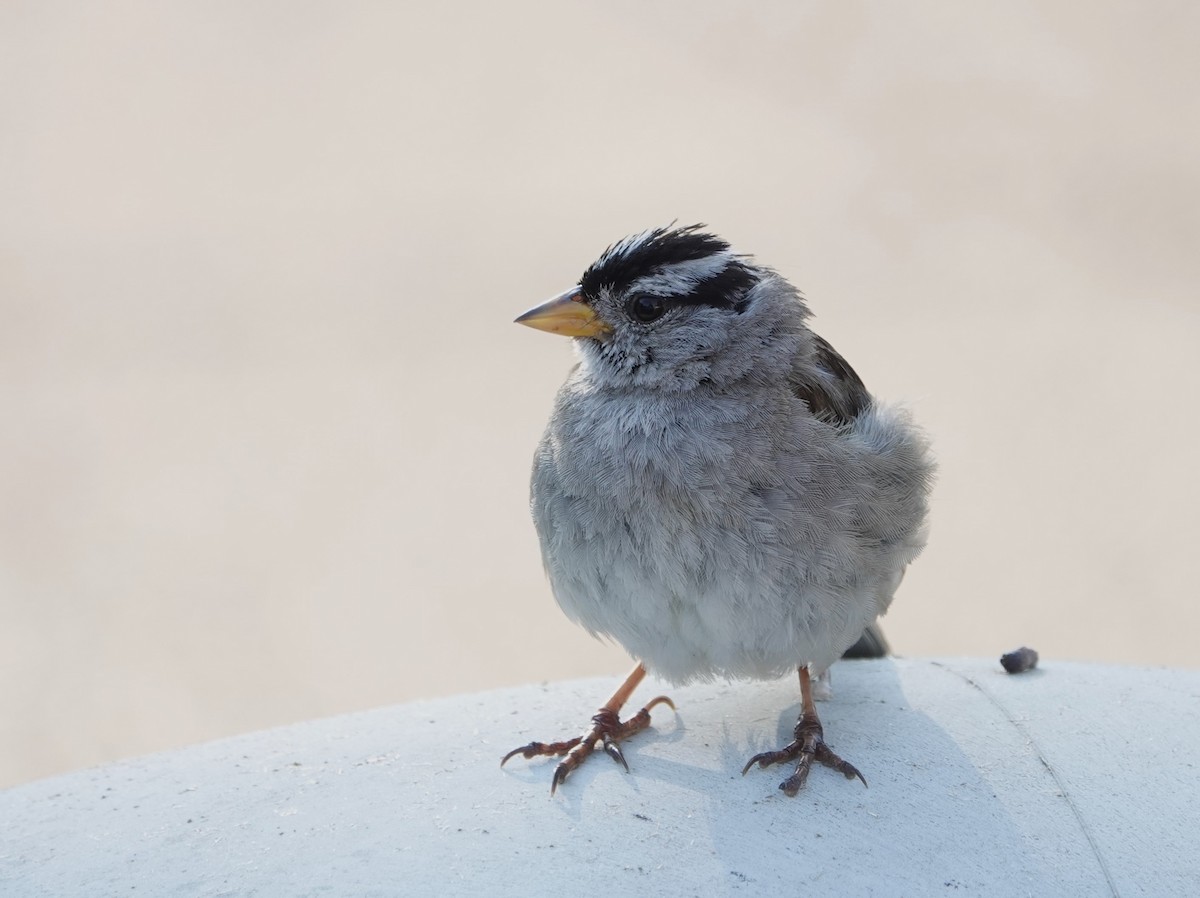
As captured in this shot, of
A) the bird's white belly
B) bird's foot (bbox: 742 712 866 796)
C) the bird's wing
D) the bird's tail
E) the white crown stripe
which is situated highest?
the white crown stripe

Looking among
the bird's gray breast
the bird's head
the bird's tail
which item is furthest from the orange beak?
the bird's tail

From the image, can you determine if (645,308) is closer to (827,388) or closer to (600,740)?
(827,388)

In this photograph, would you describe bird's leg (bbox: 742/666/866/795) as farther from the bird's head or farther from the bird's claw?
the bird's head

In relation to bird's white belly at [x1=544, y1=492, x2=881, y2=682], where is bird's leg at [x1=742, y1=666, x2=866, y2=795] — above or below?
below

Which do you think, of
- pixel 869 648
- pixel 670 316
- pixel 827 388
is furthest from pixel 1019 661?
pixel 670 316

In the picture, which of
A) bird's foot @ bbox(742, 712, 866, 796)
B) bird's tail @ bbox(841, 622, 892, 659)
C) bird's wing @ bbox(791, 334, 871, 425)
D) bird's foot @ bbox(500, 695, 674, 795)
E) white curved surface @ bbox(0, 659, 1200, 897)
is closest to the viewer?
white curved surface @ bbox(0, 659, 1200, 897)

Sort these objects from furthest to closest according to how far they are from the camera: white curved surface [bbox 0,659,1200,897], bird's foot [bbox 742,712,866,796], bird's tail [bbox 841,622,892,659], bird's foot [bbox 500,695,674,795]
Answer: bird's tail [bbox 841,622,892,659], bird's foot [bbox 500,695,674,795], bird's foot [bbox 742,712,866,796], white curved surface [bbox 0,659,1200,897]
